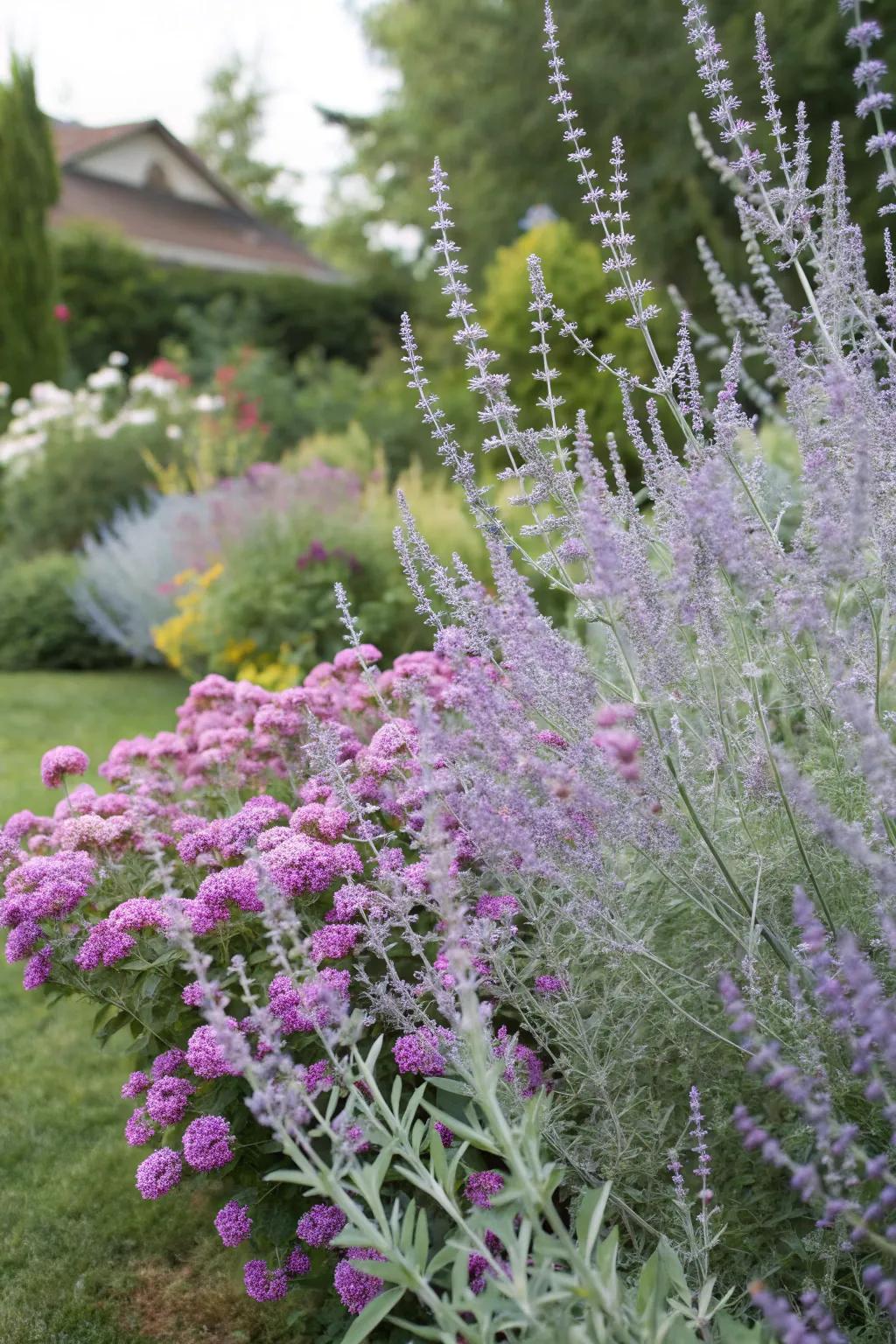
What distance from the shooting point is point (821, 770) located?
2287 millimetres

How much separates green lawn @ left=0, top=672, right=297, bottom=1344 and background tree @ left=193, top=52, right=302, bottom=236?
50.4 meters

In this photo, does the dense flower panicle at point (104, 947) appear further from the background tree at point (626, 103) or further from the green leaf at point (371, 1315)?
the background tree at point (626, 103)

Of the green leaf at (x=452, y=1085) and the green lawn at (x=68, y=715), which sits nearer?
the green leaf at (x=452, y=1085)

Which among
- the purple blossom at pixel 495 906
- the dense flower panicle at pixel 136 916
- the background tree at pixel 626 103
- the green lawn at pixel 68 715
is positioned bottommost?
the green lawn at pixel 68 715

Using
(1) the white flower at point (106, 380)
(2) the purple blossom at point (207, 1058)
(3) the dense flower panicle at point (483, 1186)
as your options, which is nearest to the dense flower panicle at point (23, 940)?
(2) the purple blossom at point (207, 1058)

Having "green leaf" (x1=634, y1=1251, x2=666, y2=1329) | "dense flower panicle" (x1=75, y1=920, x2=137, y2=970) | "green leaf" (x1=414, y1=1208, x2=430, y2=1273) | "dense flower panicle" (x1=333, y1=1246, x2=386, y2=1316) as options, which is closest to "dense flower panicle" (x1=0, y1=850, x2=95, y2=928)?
"dense flower panicle" (x1=75, y1=920, x2=137, y2=970)

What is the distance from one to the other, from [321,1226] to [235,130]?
55571 millimetres

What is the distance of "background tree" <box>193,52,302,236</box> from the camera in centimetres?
4872

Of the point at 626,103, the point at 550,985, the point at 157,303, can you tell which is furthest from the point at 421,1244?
the point at 157,303

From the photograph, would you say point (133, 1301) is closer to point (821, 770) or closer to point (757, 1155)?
point (757, 1155)

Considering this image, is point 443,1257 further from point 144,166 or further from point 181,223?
point 144,166

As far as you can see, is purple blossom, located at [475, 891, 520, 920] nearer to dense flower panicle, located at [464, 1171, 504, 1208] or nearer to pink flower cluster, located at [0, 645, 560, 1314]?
pink flower cluster, located at [0, 645, 560, 1314]

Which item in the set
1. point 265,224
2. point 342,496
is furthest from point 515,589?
point 265,224

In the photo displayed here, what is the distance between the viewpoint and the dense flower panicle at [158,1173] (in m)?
2.21
